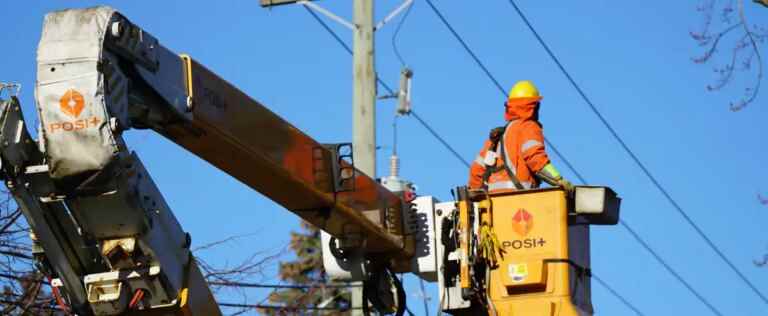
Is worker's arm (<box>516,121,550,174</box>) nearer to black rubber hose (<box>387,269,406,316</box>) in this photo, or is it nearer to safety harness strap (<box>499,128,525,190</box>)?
safety harness strap (<box>499,128,525,190</box>)

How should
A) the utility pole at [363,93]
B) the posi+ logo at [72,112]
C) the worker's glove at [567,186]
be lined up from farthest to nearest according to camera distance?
1. the utility pole at [363,93]
2. the worker's glove at [567,186]
3. the posi+ logo at [72,112]

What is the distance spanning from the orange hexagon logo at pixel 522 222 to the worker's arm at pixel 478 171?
31.8 inches

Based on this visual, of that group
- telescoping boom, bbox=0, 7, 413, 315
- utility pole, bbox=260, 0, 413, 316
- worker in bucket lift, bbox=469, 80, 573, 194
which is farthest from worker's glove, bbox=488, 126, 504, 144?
utility pole, bbox=260, 0, 413, 316

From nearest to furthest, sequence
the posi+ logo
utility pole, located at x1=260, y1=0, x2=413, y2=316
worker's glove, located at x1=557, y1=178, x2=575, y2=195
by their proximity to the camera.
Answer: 1. the posi+ logo
2. worker's glove, located at x1=557, y1=178, x2=575, y2=195
3. utility pole, located at x1=260, y1=0, x2=413, y2=316

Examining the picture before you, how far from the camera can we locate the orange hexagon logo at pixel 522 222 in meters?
12.2

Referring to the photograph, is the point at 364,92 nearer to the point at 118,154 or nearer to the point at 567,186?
the point at 567,186

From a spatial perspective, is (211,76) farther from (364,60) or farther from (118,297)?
(364,60)

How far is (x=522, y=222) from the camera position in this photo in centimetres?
1224

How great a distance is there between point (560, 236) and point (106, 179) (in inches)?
160

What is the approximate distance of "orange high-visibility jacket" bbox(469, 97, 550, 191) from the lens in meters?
12.7

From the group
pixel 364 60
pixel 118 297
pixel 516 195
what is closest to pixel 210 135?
pixel 118 297

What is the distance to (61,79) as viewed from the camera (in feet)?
29.6

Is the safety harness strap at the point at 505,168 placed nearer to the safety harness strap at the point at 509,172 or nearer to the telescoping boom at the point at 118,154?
the safety harness strap at the point at 509,172

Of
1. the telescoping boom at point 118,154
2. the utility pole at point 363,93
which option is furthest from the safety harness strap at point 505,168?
the utility pole at point 363,93
